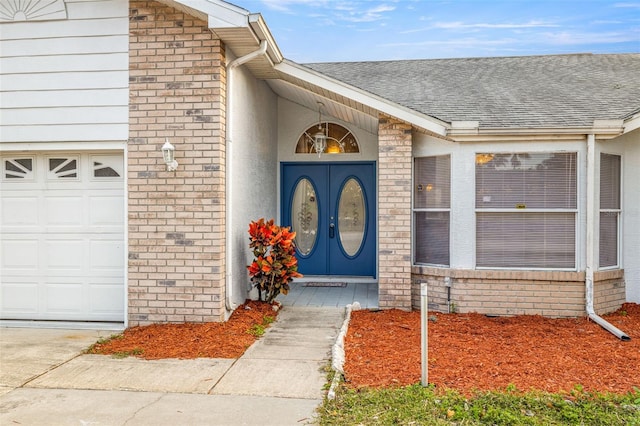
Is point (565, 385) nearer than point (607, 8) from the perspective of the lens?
Yes

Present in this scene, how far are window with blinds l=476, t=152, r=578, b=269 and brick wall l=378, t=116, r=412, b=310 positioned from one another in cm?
100

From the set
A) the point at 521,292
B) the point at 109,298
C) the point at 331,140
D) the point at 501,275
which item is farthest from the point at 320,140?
the point at 109,298

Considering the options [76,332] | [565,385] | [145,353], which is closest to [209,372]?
[145,353]

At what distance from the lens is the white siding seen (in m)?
6.14

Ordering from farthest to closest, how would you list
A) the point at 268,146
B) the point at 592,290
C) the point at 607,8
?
the point at 607,8 < the point at 268,146 < the point at 592,290

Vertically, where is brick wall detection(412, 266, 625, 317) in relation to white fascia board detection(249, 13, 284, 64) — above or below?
below

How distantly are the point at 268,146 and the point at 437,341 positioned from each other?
4.62m

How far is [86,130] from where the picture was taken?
617 centimetres

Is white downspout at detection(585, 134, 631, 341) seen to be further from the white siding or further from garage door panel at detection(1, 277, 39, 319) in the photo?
garage door panel at detection(1, 277, 39, 319)

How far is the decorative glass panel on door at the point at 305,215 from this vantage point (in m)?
9.35

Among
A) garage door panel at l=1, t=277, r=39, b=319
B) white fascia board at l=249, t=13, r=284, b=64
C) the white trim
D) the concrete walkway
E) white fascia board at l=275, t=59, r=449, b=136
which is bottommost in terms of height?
the concrete walkway

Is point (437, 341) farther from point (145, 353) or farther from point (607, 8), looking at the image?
point (607, 8)

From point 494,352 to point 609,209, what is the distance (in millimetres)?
3342

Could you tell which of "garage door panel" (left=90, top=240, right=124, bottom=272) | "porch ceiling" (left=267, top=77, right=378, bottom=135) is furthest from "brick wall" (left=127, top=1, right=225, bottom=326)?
"porch ceiling" (left=267, top=77, right=378, bottom=135)
